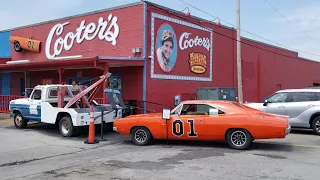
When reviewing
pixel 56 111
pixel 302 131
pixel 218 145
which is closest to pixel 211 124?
Result: pixel 218 145

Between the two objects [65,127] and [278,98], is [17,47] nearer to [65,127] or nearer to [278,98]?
[65,127]

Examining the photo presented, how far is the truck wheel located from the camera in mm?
12250

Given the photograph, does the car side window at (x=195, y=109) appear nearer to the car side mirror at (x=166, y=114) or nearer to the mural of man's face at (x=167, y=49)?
the car side mirror at (x=166, y=114)

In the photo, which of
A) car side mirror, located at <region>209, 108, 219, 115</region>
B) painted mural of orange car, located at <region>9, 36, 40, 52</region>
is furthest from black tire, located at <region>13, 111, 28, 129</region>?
car side mirror, located at <region>209, 108, 219, 115</region>

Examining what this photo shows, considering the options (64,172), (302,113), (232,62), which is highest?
(232,62)

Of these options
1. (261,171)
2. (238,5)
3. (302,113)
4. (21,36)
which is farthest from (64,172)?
(21,36)

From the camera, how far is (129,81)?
1702cm

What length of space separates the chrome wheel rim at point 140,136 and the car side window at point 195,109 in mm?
1389

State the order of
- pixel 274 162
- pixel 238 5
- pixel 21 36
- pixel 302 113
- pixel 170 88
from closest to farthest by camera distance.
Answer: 1. pixel 274 162
2. pixel 302 113
3. pixel 170 88
4. pixel 238 5
5. pixel 21 36

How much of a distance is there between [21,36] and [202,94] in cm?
1332

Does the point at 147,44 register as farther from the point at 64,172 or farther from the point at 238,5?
the point at 64,172

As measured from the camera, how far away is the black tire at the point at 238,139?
9.58 m

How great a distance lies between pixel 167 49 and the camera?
698 inches

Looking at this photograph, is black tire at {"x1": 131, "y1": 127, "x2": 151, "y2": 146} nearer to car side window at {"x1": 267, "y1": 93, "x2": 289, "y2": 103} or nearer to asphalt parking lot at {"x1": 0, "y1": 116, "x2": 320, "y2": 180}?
asphalt parking lot at {"x1": 0, "y1": 116, "x2": 320, "y2": 180}
